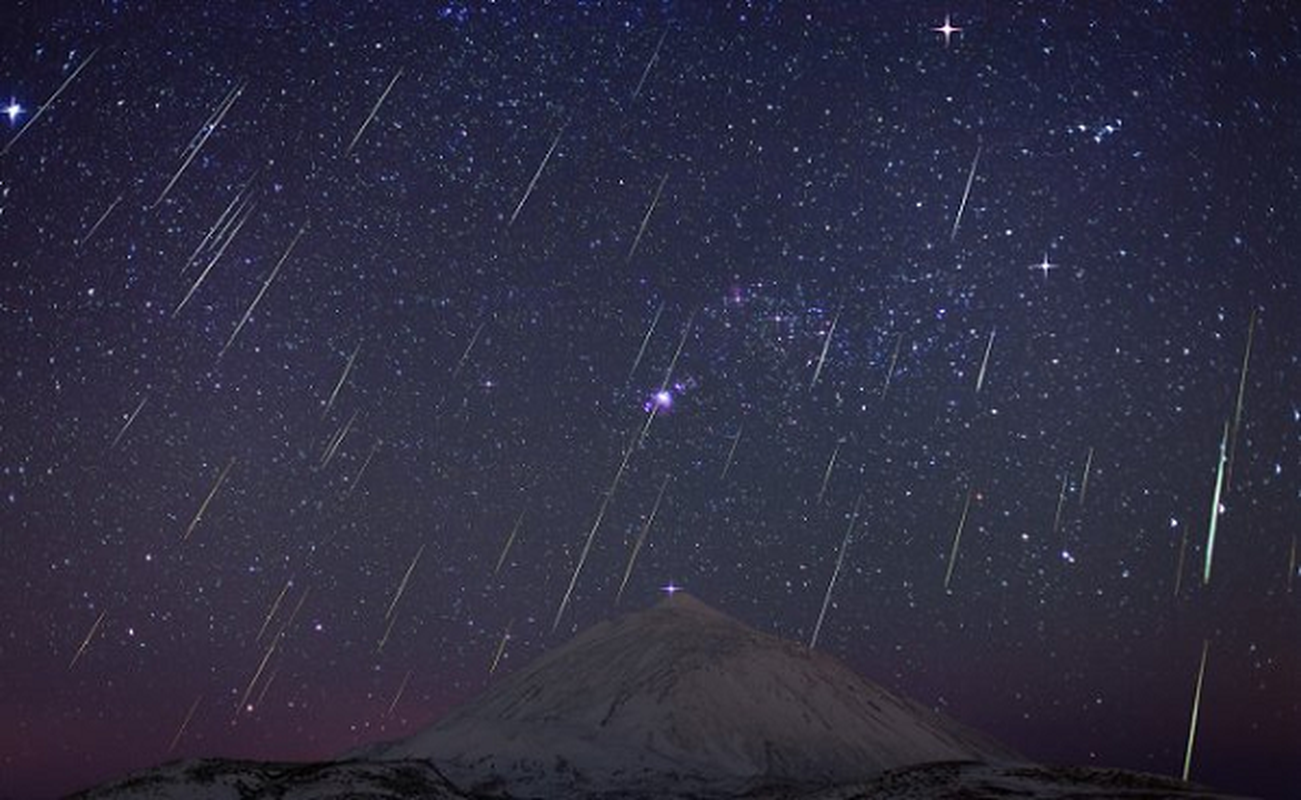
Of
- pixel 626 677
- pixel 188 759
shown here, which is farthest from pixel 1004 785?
pixel 626 677

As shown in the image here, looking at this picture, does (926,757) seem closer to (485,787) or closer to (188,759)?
(485,787)

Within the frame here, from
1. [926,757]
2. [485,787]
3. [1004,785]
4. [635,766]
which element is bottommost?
[485,787]

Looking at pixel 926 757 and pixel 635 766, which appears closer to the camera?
pixel 635 766

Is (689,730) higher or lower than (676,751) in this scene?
higher

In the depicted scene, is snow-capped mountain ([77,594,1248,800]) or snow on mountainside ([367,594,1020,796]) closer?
snow-capped mountain ([77,594,1248,800])

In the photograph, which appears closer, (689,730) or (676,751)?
(676,751)

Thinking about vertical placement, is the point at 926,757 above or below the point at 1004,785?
above

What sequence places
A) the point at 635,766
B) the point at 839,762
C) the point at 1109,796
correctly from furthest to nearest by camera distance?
the point at 839,762 < the point at 635,766 < the point at 1109,796

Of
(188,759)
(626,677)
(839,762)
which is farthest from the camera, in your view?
(626,677)
